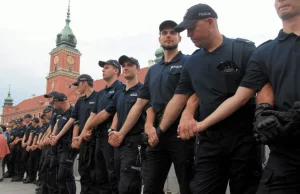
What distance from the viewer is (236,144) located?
93.4 inches

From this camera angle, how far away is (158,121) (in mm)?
3479

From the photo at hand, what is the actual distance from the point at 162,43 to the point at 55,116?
4131 millimetres

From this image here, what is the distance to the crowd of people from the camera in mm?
1908

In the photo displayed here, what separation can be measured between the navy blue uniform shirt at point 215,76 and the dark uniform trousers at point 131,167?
138 centimetres

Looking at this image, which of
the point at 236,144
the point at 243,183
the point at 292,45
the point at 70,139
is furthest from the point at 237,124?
the point at 70,139

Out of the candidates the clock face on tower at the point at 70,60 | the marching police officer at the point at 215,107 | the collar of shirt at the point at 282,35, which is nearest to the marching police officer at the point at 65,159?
the marching police officer at the point at 215,107

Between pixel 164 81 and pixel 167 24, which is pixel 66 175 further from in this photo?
pixel 167 24

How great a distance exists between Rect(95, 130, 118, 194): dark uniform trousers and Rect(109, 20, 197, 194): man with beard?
3.59ft

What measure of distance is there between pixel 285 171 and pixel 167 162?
1.58m

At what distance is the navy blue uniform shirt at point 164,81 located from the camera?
3387mm

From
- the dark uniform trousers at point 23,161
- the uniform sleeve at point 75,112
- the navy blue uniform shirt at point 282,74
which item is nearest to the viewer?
the navy blue uniform shirt at point 282,74

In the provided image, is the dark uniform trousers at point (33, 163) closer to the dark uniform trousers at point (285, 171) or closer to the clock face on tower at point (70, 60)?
the dark uniform trousers at point (285, 171)

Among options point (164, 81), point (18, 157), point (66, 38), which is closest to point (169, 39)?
point (164, 81)

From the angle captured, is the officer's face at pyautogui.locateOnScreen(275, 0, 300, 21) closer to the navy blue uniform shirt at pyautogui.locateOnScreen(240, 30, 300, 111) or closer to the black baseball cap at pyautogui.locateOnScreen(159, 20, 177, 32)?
the navy blue uniform shirt at pyautogui.locateOnScreen(240, 30, 300, 111)
